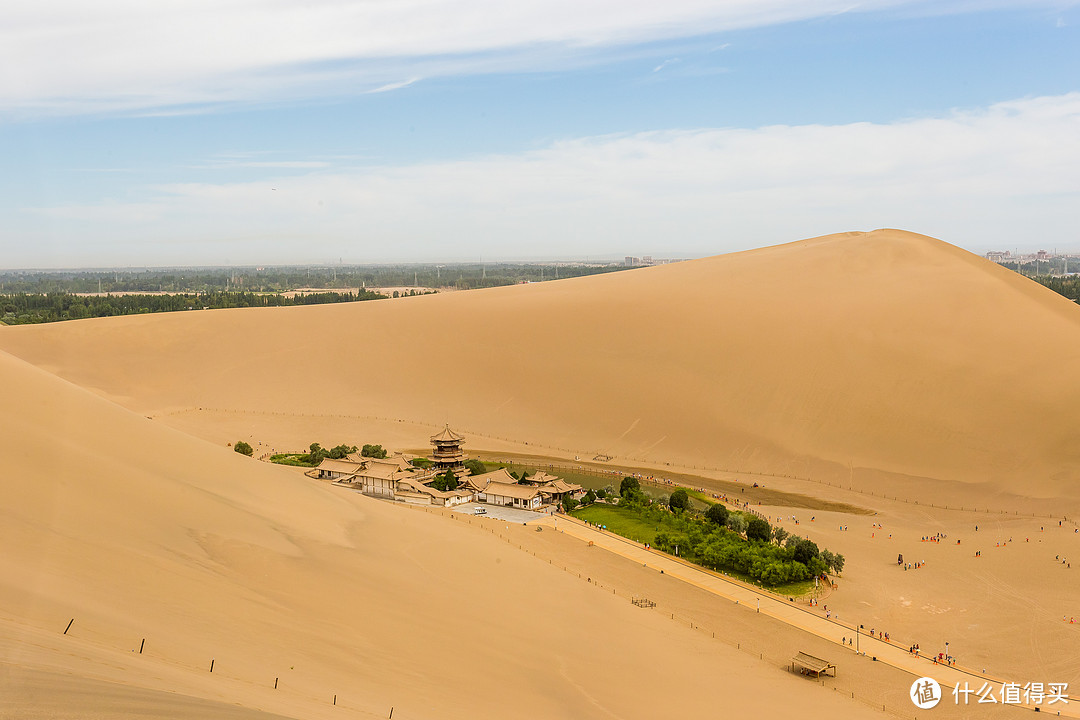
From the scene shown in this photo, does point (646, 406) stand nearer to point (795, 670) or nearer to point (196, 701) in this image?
point (795, 670)

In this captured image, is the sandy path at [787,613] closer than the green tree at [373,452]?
Yes

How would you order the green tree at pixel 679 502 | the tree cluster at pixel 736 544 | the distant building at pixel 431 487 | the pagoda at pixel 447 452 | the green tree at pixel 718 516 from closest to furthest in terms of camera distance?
1. the tree cluster at pixel 736 544
2. the green tree at pixel 718 516
3. the green tree at pixel 679 502
4. the distant building at pixel 431 487
5. the pagoda at pixel 447 452

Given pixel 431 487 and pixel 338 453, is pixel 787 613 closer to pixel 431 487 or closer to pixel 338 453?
pixel 431 487

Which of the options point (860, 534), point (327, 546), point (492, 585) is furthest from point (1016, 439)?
point (327, 546)

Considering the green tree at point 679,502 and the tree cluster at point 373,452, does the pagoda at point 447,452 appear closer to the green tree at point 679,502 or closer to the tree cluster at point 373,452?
the tree cluster at point 373,452

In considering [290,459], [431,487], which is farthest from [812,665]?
[290,459]

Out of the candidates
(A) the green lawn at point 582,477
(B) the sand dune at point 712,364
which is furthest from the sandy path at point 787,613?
(B) the sand dune at point 712,364

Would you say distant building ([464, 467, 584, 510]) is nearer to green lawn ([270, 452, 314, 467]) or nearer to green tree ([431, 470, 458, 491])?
green tree ([431, 470, 458, 491])
